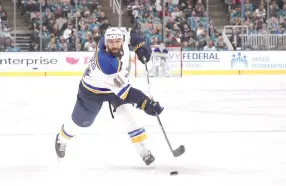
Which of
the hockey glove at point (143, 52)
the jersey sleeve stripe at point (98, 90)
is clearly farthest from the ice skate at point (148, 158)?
the hockey glove at point (143, 52)

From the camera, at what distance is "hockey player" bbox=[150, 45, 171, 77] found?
13.1m

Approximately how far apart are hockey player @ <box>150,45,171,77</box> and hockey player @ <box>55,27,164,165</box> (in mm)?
8869

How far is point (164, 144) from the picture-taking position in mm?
4980

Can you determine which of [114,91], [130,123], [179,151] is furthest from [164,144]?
[114,91]

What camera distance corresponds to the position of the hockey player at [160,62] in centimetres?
1310

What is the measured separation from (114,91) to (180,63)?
9887 millimetres

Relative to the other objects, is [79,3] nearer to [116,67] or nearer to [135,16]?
[135,16]

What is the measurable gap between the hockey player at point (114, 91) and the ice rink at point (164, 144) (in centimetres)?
21

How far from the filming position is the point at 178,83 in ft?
37.8

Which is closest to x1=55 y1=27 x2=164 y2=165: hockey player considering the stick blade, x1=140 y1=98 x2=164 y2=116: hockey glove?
x1=140 y1=98 x2=164 y2=116: hockey glove

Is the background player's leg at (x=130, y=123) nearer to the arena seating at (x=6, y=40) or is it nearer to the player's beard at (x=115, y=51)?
the player's beard at (x=115, y=51)

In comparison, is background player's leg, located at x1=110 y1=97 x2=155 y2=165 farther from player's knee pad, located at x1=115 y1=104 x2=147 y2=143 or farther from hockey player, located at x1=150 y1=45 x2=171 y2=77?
hockey player, located at x1=150 y1=45 x2=171 y2=77

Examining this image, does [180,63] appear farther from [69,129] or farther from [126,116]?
[126,116]

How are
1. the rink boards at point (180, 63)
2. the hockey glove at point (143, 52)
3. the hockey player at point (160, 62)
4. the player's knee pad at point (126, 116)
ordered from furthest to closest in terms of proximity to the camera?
the rink boards at point (180, 63), the hockey player at point (160, 62), the hockey glove at point (143, 52), the player's knee pad at point (126, 116)
